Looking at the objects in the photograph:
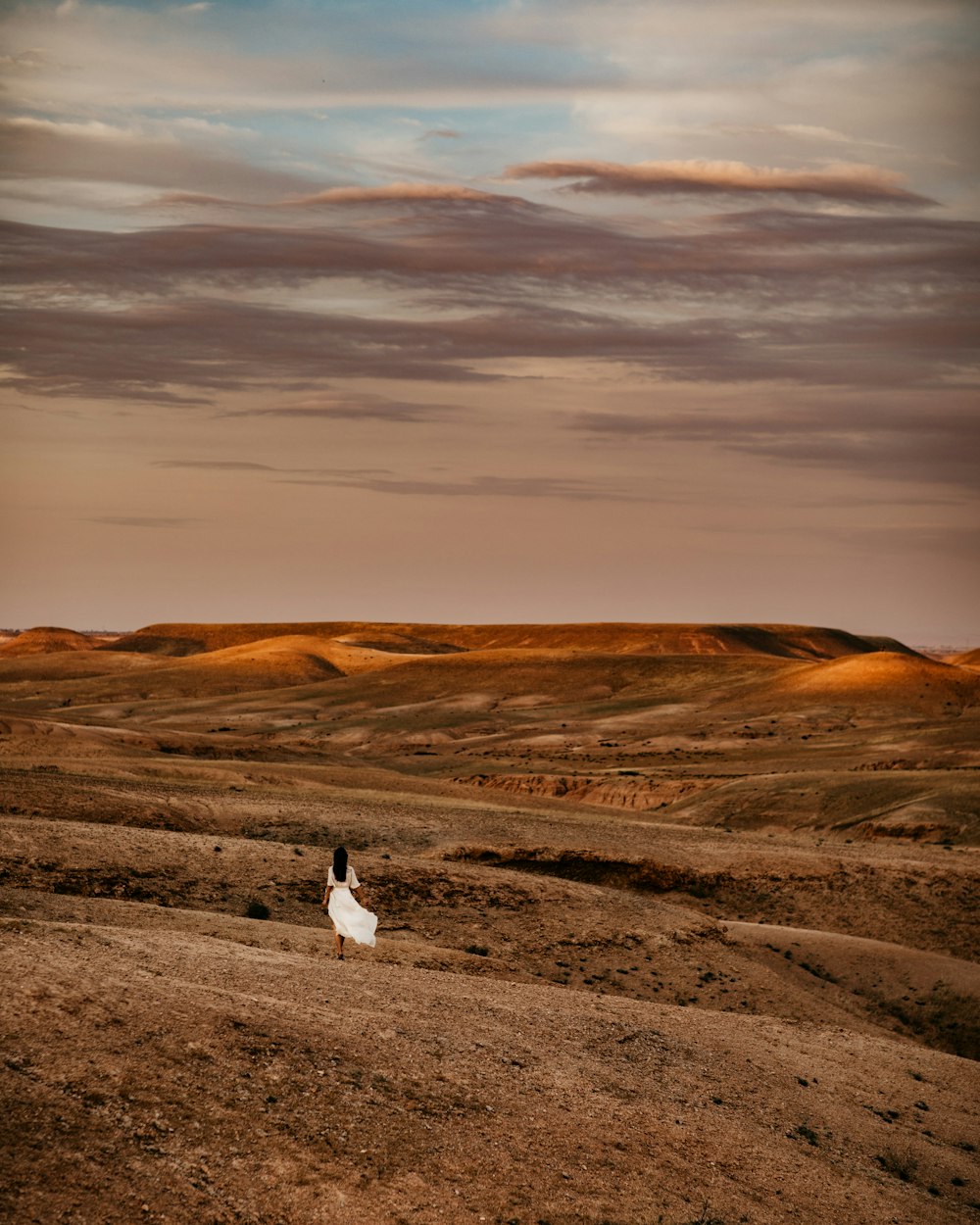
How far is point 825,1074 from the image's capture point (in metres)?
18.5

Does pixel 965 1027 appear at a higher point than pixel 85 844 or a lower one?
lower

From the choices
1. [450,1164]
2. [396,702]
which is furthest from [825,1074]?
[396,702]

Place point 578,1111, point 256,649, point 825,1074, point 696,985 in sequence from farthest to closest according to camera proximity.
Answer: point 256,649
point 696,985
point 825,1074
point 578,1111

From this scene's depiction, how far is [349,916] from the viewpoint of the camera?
1864cm

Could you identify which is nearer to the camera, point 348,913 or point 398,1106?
point 398,1106

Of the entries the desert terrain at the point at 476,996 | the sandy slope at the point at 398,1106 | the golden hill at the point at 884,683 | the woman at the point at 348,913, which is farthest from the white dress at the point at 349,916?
the golden hill at the point at 884,683

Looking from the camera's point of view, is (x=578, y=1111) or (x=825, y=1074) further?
(x=825, y=1074)

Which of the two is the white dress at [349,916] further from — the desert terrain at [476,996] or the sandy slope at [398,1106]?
the desert terrain at [476,996]

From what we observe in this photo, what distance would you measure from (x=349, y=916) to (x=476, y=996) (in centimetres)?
216

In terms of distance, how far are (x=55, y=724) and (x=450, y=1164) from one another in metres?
44.3

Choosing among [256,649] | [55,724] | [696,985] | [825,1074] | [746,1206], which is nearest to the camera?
[746,1206]

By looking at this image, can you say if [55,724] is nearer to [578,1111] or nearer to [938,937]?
[938,937]

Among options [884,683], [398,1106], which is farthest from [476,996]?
[884,683]

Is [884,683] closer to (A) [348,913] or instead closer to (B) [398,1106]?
(A) [348,913]
